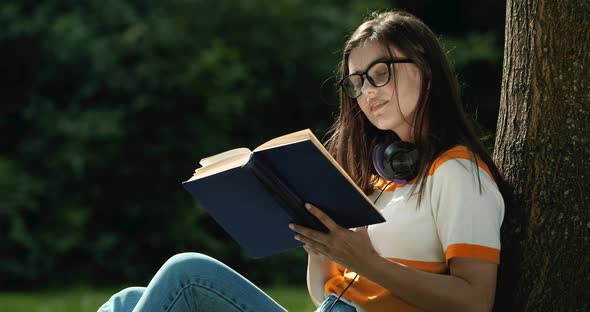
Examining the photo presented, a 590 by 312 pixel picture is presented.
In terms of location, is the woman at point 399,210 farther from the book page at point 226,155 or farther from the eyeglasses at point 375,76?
the book page at point 226,155

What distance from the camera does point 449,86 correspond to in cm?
257

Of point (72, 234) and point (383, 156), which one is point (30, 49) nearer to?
point (72, 234)

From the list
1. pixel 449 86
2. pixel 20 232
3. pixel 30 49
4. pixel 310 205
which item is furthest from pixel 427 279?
pixel 30 49

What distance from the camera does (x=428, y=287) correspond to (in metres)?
2.31

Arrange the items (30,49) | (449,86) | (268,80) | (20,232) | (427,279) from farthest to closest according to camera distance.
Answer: (268,80) → (30,49) → (20,232) → (449,86) → (427,279)

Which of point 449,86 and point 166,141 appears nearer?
point 449,86

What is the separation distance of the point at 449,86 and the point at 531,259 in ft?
1.69

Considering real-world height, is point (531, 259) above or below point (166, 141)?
above

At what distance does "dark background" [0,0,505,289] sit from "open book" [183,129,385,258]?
5397mm

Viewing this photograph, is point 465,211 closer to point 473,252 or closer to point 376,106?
point 473,252

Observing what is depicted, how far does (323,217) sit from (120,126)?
6161mm

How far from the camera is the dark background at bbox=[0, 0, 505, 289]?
8.07 meters

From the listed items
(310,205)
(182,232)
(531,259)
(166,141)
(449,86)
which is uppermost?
(449,86)

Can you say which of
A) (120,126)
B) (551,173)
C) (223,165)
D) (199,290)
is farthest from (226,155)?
(120,126)
